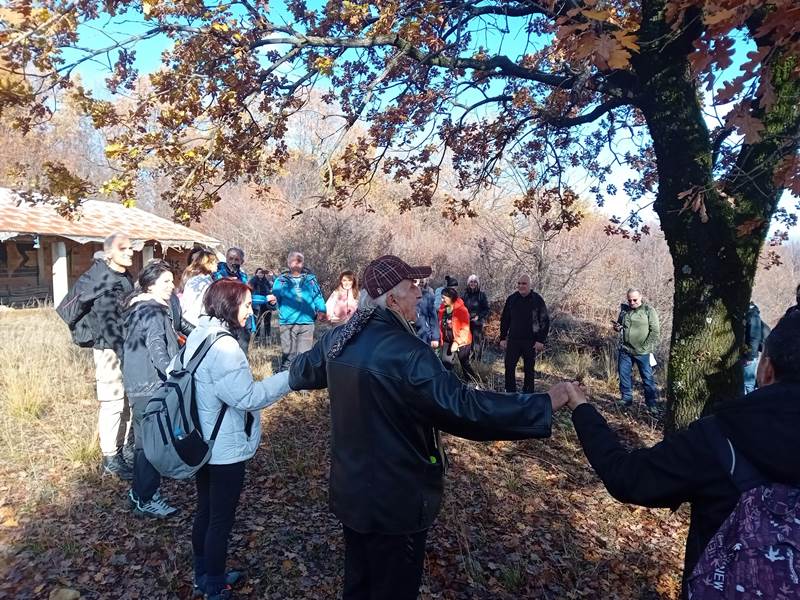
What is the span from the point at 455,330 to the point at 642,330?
267 centimetres

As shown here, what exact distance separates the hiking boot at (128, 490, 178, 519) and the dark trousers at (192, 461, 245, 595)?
1228 mm

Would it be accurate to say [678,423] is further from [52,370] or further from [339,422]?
[52,370]

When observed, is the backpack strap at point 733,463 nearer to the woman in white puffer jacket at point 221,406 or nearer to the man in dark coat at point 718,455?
the man in dark coat at point 718,455

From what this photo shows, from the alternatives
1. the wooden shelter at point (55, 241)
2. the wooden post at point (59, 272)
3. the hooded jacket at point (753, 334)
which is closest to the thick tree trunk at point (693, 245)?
the hooded jacket at point (753, 334)

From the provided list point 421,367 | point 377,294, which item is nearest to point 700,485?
point 421,367

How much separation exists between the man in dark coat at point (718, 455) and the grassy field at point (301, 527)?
2171mm

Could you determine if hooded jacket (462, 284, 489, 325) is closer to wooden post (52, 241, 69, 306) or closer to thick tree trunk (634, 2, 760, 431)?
thick tree trunk (634, 2, 760, 431)

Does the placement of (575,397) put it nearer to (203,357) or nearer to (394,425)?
(394,425)

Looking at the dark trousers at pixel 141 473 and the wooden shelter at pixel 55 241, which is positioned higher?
the wooden shelter at pixel 55 241

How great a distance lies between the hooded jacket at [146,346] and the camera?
3.66m

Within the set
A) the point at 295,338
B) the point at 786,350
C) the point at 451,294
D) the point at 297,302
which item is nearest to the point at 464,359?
the point at 451,294

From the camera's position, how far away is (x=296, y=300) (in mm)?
7090

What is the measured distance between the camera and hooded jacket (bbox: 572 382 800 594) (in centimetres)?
130

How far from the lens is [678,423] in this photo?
4.38m
